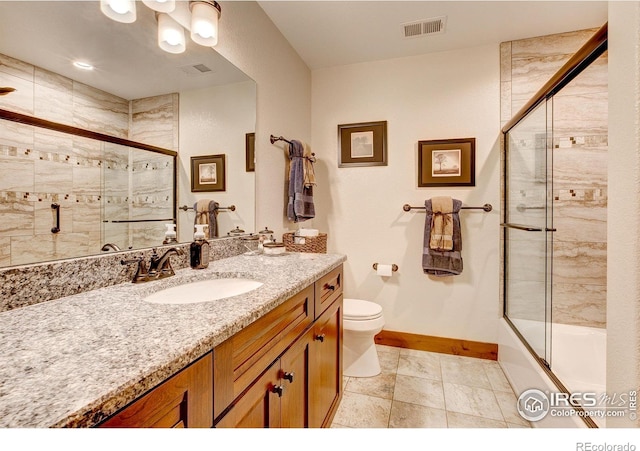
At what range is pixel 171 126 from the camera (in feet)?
4.14

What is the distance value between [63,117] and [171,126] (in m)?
0.42

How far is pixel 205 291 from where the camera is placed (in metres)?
1.15

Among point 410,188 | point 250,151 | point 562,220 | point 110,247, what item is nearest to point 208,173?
point 250,151

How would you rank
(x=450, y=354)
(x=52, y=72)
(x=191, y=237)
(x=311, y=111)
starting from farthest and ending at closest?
(x=311, y=111) < (x=450, y=354) < (x=191, y=237) < (x=52, y=72)

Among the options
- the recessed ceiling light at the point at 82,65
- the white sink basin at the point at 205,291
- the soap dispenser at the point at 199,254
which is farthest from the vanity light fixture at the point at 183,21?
the white sink basin at the point at 205,291

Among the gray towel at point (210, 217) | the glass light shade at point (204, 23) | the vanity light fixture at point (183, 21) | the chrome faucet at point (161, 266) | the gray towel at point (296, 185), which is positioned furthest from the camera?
the gray towel at point (296, 185)

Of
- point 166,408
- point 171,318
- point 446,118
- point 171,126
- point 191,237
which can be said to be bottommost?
point 166,408

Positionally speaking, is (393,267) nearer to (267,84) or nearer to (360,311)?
(360,311)

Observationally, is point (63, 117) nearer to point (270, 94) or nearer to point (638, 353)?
point (270, 94)

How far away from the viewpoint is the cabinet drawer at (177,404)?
17.5 inches

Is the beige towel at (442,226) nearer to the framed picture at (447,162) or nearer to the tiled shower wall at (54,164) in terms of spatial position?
the framed picture at (447,162)

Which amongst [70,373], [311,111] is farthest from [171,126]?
[311,111]

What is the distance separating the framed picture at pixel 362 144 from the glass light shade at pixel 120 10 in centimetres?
176

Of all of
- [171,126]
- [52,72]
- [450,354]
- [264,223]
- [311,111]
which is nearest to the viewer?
[52,72]
